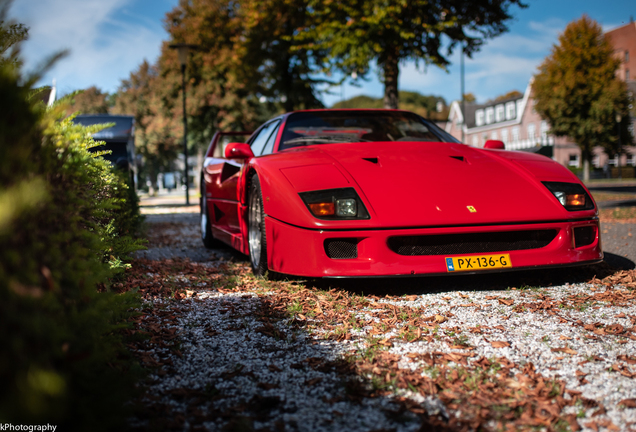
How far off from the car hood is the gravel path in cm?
55

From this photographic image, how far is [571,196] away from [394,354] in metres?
2.09

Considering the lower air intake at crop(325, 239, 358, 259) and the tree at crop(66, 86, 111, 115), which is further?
the tree at crop(66, 86, 111, 115)

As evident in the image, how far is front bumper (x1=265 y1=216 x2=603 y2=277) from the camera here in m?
3.34

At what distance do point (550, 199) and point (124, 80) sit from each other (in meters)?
43.4

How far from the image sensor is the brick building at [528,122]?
168 feet

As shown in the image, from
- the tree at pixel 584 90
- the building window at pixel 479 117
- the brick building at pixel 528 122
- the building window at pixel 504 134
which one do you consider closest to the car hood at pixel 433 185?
A: the tree at pixel 584 90

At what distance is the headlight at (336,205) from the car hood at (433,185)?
0.20 ft

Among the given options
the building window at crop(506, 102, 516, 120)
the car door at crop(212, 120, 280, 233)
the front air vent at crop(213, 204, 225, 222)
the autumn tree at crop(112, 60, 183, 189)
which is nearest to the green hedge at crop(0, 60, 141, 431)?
the car door at crop(212, 120, 280, 233)

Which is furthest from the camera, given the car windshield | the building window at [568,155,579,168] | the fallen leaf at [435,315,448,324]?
the building window at [568,155,579,168]

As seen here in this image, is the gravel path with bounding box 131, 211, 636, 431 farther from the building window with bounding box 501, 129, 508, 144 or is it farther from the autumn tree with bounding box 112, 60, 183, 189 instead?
the building window with bounding box 501, 129, 508, 144

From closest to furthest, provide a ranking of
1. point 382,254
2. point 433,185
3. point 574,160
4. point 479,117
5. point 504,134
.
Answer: point 382,254 < point 433,185 < point 574,160 < point 504,134 < point 479,117

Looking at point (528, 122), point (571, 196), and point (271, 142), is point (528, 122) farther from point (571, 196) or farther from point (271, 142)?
point (571, 196)

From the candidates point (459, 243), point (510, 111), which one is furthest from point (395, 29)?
point (510, 111)

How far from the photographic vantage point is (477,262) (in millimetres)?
3408
